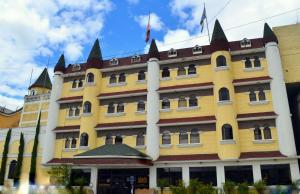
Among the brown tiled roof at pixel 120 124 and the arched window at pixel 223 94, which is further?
the brown tiled roof at pixel 120 124

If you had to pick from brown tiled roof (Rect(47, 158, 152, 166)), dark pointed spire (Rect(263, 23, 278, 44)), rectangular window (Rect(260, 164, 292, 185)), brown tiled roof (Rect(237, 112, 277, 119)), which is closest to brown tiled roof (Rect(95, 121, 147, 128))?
brown tiled roof (Rect(47, 158, 152, 166))

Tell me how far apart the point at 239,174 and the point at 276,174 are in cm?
324

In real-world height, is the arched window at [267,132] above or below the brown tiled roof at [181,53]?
below

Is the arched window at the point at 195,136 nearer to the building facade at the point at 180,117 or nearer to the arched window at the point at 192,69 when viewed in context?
the building facade at the point at 180,117

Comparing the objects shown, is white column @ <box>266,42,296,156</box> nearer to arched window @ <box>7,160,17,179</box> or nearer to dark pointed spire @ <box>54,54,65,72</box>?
dark pointed spire @ <box>54,54,65,72</box>

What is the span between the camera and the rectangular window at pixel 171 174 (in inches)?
1149

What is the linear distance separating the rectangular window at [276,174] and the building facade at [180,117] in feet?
0.28

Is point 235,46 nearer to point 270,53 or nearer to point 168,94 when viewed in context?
point 270,53

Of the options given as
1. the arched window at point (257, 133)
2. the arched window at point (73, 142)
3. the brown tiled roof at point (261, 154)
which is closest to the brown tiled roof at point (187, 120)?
the arched window at point (257, 133)

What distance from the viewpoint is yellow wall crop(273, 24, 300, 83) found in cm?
3017

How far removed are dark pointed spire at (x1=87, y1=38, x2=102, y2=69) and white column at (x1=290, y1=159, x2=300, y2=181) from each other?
23.9 meters

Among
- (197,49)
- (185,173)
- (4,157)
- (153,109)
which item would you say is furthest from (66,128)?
(197,49)

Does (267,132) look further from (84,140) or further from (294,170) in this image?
(84,140)

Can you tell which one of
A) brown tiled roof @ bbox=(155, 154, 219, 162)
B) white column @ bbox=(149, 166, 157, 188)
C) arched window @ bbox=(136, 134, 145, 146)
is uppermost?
arched window @ bbox=(136, 134, 145, 146)
